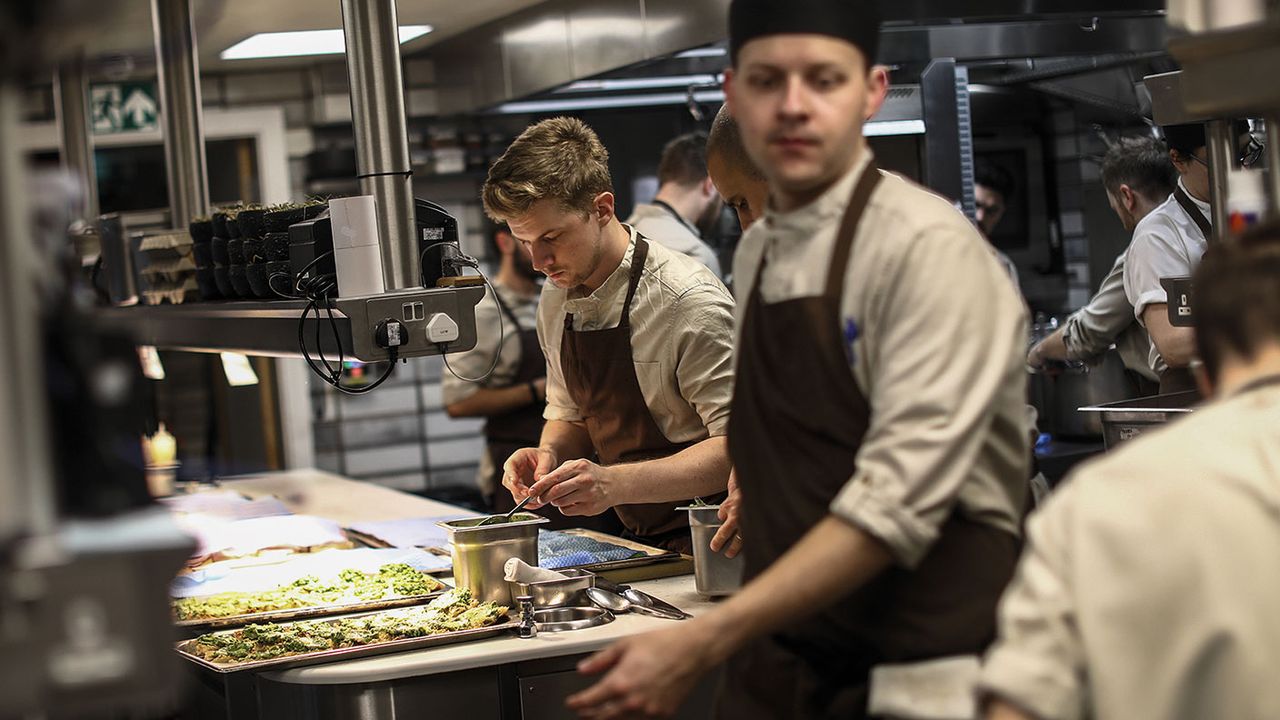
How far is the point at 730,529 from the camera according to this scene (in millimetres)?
2771

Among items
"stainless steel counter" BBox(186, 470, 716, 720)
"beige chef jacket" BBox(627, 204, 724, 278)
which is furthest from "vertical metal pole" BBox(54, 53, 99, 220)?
"stainless steel counter" BBox(186, 470, 716, 720)

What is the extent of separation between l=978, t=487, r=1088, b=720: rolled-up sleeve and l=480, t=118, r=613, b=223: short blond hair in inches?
74.4

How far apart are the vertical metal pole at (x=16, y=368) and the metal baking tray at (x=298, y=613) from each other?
1.79 meters

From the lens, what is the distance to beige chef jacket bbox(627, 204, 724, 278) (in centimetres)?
537

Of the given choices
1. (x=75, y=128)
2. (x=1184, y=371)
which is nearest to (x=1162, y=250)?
(x=1184, y=371)

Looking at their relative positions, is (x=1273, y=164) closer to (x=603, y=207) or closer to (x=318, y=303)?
(x=603, y=207)

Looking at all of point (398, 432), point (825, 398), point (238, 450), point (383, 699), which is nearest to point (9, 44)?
point (825, 398)

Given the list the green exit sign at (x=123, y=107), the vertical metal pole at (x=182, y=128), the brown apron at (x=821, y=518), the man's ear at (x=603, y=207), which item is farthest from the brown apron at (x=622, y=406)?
the green exit sign at (x=123, y=107)

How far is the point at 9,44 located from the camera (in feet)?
3.98

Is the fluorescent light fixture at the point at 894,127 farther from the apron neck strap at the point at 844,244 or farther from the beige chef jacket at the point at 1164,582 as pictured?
the beige chef jacket at the point at 1164,582

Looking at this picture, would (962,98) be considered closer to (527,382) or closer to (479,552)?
(527,382)

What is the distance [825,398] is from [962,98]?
3.68 meters

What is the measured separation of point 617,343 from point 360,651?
3.35 feet

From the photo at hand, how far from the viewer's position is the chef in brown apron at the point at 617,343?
10.3 ft
